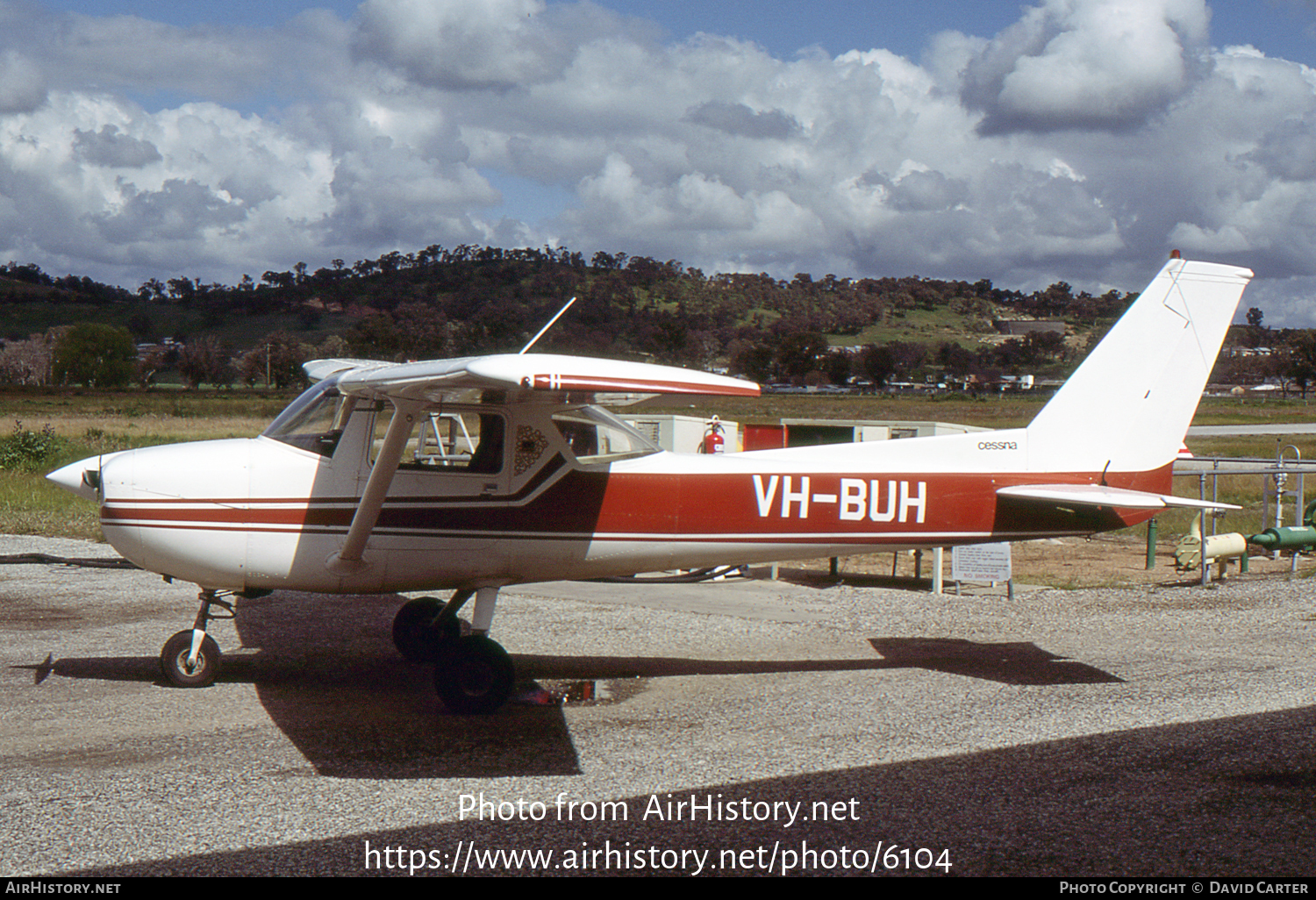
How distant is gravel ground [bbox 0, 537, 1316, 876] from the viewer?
4516mm

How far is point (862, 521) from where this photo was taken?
25.4 ft

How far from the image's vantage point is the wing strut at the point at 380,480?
6.50 metres

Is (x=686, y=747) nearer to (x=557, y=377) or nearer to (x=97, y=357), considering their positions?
(x=557, y=377)

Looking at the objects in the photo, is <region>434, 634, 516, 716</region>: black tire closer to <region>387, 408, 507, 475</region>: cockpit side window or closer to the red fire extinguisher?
<region>387, 408, 507, 475</region>: cockpit side window

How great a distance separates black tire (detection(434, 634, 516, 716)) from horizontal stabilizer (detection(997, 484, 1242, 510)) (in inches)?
150

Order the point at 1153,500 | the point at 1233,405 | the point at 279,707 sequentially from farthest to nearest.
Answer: the point at 1233,405, the point at 1153,500, the point at 279,707

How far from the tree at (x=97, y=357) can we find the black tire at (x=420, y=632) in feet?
325

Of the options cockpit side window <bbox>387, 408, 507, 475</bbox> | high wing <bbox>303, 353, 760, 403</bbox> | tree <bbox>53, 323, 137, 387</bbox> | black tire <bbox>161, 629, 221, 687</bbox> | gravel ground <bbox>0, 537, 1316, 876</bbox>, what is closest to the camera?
gravel ground <bbox>0, 537, 1316, 876</bbox>

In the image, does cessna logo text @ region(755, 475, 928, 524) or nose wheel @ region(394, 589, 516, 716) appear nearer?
nose wheel @ region(394, 589, 516, 716)

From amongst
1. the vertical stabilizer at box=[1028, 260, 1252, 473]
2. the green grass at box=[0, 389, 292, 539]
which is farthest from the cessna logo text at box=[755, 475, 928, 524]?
the green grass at box=[0, 389, 292, 539]

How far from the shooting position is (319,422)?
713 centimetres

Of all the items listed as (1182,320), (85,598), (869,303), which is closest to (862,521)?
(1182,320)
